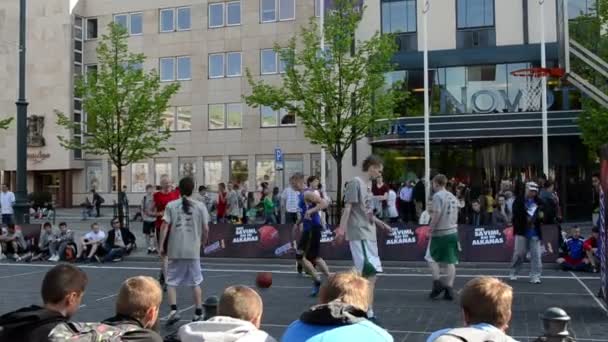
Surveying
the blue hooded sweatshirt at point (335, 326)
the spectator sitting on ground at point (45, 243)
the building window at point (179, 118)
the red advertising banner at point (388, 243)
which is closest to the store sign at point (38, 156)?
the building window at point (179, 118)

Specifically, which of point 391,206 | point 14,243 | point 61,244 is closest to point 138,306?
point 61,244

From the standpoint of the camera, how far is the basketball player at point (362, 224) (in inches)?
373

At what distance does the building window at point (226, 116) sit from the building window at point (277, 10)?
553 centimetres

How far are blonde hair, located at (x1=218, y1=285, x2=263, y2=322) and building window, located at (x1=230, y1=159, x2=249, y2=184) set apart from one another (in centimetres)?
4093

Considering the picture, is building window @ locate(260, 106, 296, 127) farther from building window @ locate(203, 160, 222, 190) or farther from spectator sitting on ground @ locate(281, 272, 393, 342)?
spectator sitting on ground @ locate(281, 272, 393, 342)

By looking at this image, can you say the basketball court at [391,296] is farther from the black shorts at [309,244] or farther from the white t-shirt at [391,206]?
the white t-shirt at [391,206]

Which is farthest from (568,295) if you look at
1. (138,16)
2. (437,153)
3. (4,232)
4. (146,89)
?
(138,16)

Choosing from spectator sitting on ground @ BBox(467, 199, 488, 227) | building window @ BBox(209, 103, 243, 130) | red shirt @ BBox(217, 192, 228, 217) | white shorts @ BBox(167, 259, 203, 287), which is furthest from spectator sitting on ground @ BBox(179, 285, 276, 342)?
building window @ BBox(209, 103, 243, 130)

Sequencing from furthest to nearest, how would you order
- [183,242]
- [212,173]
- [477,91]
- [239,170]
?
1. [212,173]
2. [239,170]
3. [477,91]
4. [183,242]

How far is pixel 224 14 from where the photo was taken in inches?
1781

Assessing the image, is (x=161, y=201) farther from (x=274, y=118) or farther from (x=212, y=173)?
(x=212, y=173)

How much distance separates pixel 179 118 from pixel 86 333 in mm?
43611

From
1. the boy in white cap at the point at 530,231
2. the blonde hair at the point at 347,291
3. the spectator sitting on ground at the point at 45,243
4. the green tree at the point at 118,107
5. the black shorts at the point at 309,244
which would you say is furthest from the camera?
the green tree at the point at 118,107

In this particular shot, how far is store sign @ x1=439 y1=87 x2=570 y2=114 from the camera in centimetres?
3238
